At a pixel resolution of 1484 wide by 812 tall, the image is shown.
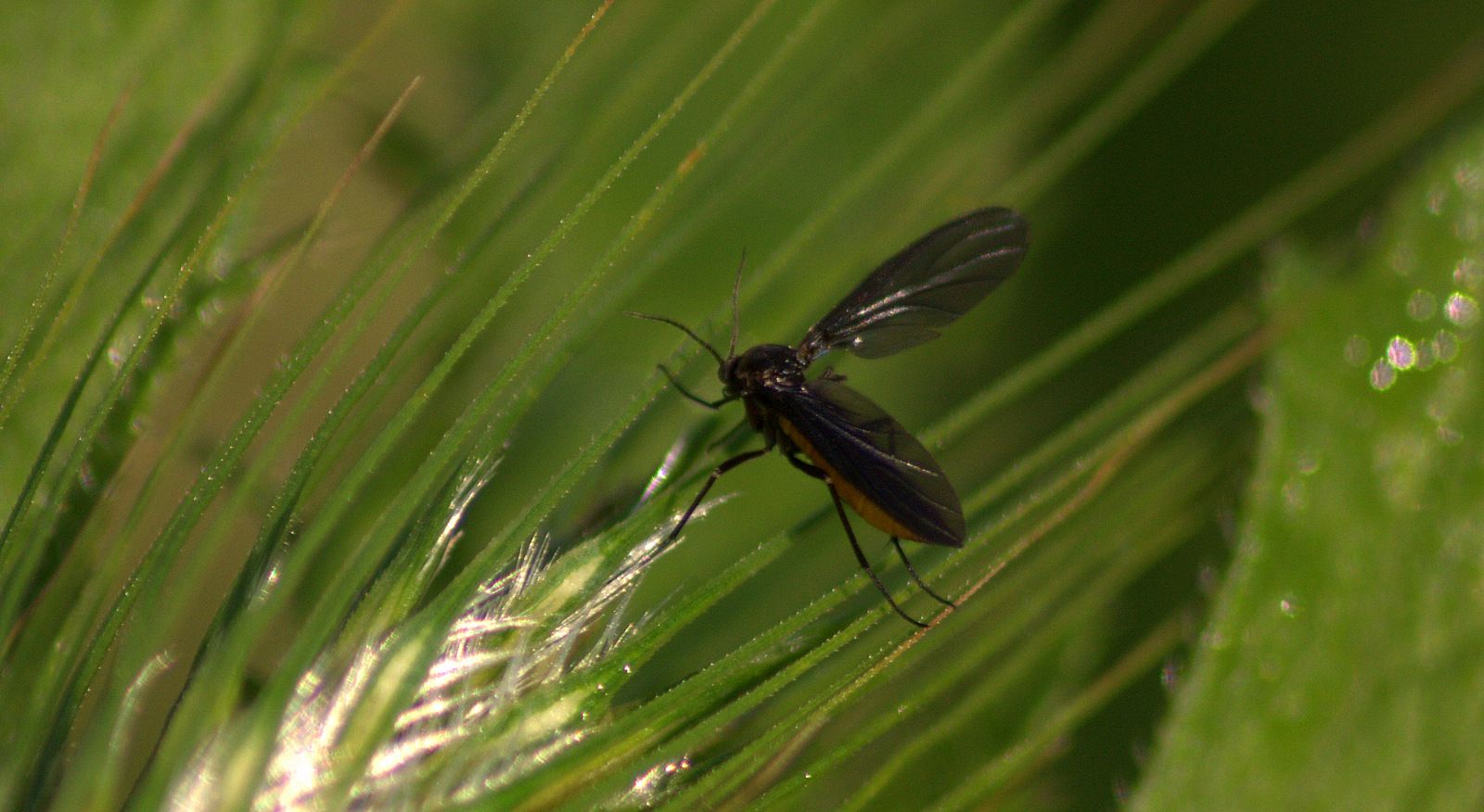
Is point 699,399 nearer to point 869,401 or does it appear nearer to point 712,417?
point 712,417

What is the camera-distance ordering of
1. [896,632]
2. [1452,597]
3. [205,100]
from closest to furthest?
[896,632] → [1452,597] → [205,100]

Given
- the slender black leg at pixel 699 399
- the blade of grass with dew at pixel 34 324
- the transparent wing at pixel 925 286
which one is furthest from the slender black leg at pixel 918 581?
the blade of grass with dew at pixel 34 324

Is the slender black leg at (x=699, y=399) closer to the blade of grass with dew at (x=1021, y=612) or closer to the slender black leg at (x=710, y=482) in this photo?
the slender black leg at (x=710, y=482)

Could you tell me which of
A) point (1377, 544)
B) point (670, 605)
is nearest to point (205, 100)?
point (670, 605)

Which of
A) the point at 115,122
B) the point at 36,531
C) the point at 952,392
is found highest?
the point at 115,122

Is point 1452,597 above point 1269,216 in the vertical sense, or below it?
below

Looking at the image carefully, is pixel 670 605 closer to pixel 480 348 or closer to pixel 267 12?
pixel 480 348

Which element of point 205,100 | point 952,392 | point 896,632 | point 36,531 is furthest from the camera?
point 952,392
